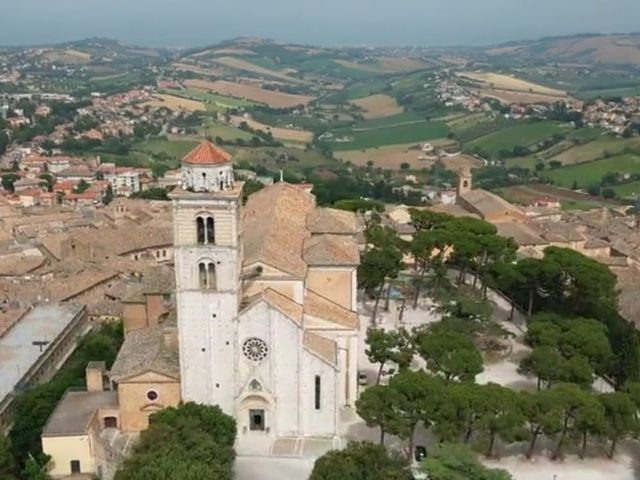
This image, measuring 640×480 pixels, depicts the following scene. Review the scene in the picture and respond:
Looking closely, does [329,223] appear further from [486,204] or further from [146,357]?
[486,204]

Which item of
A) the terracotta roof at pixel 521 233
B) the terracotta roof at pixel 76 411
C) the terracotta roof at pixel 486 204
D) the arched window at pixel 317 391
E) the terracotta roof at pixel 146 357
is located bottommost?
the terracotta roof at pixel 521 233

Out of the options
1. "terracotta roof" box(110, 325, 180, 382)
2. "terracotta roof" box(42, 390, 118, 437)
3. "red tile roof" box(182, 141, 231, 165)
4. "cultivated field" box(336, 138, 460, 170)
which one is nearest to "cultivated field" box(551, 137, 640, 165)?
"cultivated field" box(336, 138, 460, 170)

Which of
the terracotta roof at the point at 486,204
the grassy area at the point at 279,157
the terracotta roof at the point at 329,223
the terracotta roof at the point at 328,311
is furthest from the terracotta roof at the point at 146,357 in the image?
the grassy area at the point at 279,157

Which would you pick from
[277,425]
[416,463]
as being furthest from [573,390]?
[277,425]

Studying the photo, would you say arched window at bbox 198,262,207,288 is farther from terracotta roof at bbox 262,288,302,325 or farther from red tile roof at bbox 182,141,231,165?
red tile roof at bbox 182,141,231,165

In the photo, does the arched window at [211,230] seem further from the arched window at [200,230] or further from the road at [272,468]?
the road at [272,468]

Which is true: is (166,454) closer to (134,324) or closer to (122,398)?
(122,398)
